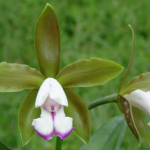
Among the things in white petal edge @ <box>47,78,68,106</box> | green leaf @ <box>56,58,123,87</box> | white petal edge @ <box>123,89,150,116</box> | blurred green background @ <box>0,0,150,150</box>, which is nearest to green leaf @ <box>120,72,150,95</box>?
white petal edge @ <box>123,89,150,116</box>

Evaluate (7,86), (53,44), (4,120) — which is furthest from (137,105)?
(4,120)

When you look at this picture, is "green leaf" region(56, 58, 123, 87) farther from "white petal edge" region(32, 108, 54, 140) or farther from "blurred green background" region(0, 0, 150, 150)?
"blurred green background" region(0, 0, 150, 150)

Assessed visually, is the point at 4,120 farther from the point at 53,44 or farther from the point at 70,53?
the point at 53,44

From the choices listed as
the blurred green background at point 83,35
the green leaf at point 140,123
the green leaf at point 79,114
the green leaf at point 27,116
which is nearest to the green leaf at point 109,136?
the green leaf at point 140,123

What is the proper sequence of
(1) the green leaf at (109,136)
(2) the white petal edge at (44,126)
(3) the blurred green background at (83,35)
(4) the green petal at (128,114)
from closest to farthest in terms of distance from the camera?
(2) the white petal edge at (44,126) < (4) the green petal at (128,114) < (1) the green leaf at (109,136) < (3) the blurred green background at (83,35)

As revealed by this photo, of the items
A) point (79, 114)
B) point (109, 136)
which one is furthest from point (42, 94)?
point (109, 136)

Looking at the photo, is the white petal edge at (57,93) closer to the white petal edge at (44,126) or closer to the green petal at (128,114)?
the white petal edge at (44,126)
